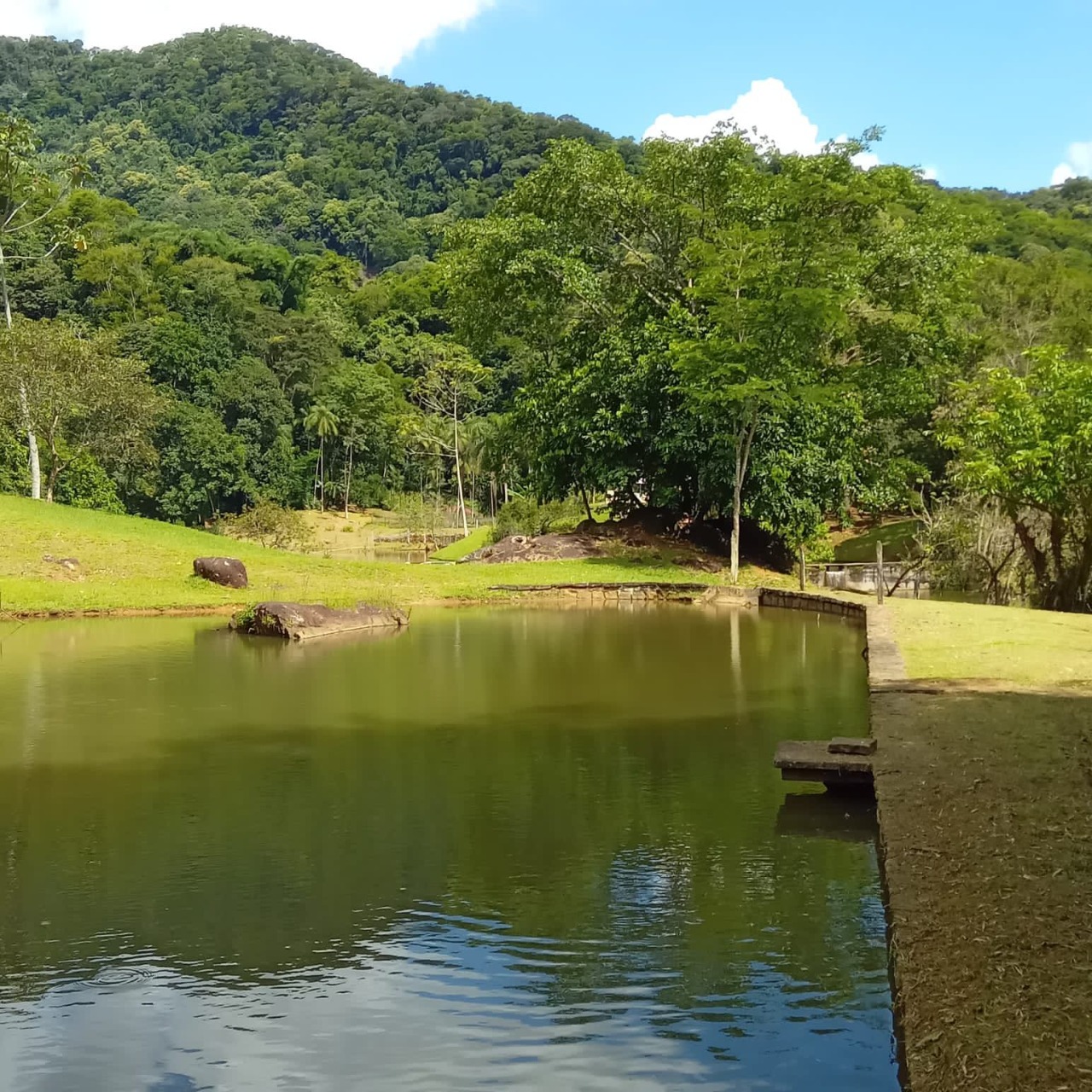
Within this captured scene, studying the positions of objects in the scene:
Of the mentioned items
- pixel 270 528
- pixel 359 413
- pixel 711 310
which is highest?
pixel 359 413

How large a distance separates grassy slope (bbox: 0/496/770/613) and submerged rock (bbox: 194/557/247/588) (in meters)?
0.23

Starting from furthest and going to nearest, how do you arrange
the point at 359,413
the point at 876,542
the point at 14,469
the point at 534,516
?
the point at 359,413 → the point at 14,469 → the point at 534,516 → the point at 876,542

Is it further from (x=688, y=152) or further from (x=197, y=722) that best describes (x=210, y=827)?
(x=688, y=152)

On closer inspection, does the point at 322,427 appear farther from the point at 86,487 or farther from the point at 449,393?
the point at 86,487

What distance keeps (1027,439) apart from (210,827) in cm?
1428

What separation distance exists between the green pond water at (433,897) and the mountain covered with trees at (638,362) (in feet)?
35.8

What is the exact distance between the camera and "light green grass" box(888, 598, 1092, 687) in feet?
34.1

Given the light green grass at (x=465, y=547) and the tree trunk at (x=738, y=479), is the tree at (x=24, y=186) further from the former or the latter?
the tree trunk at (x=738, y=479)

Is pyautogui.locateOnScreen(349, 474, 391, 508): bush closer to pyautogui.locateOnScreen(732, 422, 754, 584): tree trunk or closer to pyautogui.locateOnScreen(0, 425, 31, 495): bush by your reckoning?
pyautogui.locateOnScreen(0, 425, 31, 495): bush

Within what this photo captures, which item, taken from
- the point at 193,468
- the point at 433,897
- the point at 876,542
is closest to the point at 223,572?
the point at 433,897

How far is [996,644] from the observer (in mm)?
12336

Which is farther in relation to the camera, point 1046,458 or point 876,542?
point 876,542

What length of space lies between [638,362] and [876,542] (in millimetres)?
14770

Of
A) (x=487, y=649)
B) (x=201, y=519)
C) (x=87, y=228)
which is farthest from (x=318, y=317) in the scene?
(x=487, y=649)
